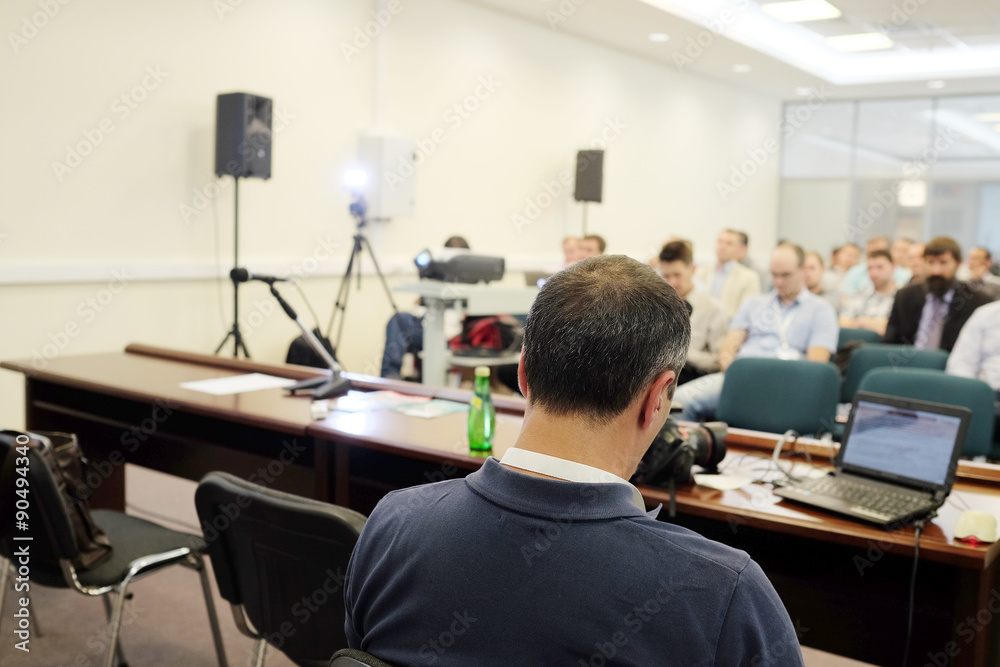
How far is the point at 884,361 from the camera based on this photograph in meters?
4.33

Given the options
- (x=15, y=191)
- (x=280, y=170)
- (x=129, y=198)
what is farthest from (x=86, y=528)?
(x=280, y=170)

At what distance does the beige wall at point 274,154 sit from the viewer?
4.79 meters

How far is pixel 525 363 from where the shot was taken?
3.64 ft

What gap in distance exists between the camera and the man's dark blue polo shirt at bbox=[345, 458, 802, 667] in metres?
0.93

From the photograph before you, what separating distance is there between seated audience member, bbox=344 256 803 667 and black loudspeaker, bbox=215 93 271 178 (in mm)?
4458

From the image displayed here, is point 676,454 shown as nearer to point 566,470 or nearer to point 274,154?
point 566,470

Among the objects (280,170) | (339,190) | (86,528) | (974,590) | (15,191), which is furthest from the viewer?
(339,190)

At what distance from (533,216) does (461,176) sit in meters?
1.11

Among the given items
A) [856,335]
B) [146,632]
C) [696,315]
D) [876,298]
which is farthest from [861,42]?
[146,632]

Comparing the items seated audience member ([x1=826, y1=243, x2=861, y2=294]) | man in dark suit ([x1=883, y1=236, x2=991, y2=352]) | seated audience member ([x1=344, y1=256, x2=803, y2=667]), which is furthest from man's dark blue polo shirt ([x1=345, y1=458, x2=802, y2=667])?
seated audience member ([x1=826, y1=243, x2=861, y2=294])

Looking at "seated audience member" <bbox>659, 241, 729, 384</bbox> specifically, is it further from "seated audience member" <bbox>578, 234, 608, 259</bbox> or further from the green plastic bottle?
the green plastic bottle

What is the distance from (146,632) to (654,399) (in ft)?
8.15

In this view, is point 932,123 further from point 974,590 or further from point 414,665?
point 414,665

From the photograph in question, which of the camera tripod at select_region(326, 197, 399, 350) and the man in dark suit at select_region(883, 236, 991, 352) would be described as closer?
the man in dark suit at select_region(883, 236, 991, 352)
